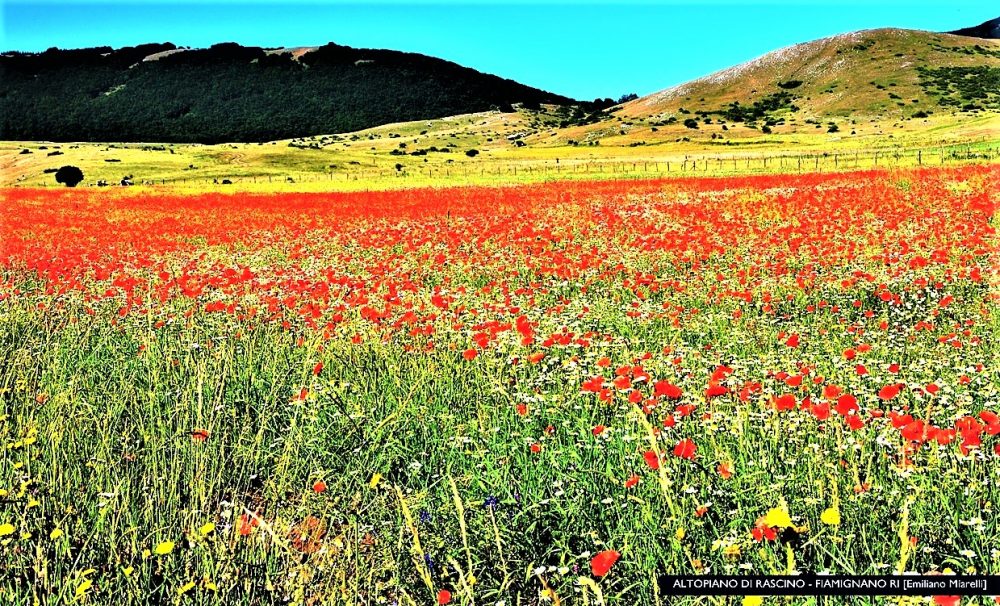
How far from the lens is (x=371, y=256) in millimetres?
14312

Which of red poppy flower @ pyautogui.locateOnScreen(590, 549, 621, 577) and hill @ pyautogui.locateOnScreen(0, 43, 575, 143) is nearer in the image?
red poppy flower @ pyautogui.locateOnScreen(590, 549, 621, 577)

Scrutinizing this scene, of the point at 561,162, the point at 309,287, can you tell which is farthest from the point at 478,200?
the point at 561,162

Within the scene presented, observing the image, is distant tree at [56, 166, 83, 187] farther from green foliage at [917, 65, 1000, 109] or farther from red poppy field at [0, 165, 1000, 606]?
green foliage at [917, 65, 1000, 109]

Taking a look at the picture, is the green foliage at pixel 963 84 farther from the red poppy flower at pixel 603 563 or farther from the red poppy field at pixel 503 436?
the red poppy flower at pixel 603 563

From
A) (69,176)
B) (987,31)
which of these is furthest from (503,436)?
(987,31)

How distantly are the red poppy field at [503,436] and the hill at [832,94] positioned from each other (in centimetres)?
8728

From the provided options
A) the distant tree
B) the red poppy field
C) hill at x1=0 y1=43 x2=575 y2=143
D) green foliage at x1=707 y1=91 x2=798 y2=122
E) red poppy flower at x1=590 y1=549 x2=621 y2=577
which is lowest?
the red poppy field

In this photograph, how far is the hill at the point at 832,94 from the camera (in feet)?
321

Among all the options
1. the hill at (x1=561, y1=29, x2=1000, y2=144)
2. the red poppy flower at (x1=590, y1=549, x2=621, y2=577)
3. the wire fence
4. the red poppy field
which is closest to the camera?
the red poppy flower at (x1=590, y1=549, x2=621, y2=577)

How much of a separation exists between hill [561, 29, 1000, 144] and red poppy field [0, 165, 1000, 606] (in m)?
87.3

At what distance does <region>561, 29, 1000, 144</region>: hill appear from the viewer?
97875mm

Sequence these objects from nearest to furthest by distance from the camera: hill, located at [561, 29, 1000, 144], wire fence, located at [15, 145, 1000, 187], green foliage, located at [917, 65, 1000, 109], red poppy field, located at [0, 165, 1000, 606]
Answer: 1. red poppy field, located at [0, 165, 1000, 606]
2. wire fence, located at [15, 145, 1000, 187]
3. hill, located at [561, 29, 1000, 144]
4. green foliage, located at [917, 65, 1000, 109]

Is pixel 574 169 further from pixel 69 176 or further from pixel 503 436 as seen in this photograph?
pixel 503 436

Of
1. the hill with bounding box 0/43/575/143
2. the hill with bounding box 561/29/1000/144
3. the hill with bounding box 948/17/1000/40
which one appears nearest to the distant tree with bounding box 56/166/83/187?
the hill with bounding box 561/29/1000/144
